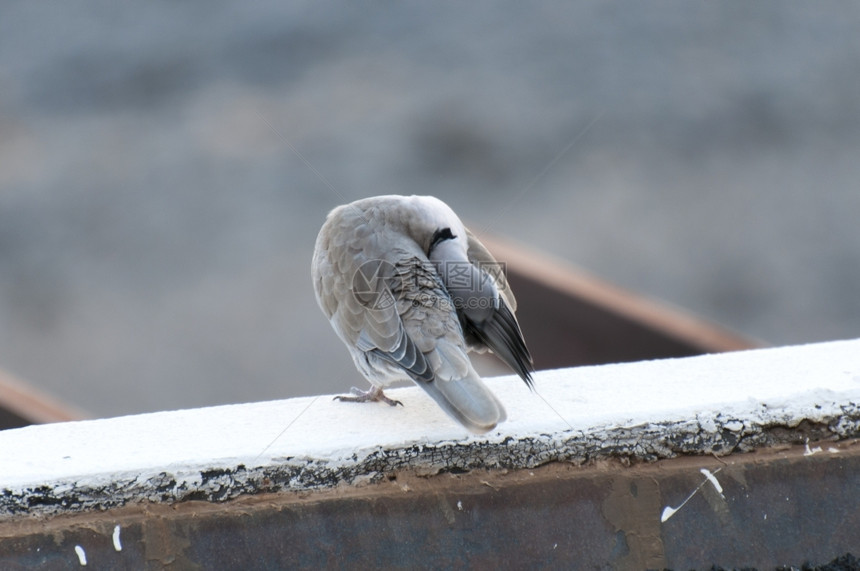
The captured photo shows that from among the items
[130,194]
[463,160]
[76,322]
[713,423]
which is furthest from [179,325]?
[713,423]

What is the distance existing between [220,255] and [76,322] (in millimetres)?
992

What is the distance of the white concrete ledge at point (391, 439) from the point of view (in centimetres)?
199

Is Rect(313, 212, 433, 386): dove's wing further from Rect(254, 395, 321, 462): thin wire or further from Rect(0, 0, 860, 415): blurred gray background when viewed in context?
Rect(0, 0, 860, 415): blurred gray background

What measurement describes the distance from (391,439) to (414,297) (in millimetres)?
446

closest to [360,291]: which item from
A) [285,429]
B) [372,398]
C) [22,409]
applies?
[372,398]

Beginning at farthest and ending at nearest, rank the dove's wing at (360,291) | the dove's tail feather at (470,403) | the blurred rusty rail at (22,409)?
the blurred rusty rail at (22,409) → the dove's wing at (360,291) → the dove's tail feather at (470,403)

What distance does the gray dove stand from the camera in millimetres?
2238

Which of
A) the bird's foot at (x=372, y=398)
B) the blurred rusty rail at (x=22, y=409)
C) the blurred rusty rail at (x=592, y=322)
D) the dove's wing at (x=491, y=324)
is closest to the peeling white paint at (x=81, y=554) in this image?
the bird's foot at (x=372, y=398)

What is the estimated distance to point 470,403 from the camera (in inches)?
78.8

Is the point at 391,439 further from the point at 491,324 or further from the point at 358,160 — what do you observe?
the point at 358,160

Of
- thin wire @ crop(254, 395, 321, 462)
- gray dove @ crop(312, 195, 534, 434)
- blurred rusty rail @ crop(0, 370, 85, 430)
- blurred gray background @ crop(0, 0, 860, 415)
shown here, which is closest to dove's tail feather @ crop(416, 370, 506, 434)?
gray dove @ crop(312, 195, 534, 434)

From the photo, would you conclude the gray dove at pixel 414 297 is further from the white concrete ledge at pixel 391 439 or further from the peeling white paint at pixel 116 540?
the peeling white paint at pixel 116 540

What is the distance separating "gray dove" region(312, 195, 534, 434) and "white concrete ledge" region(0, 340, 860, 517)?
117 mm

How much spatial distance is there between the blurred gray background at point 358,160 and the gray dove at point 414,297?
8.66 ft
